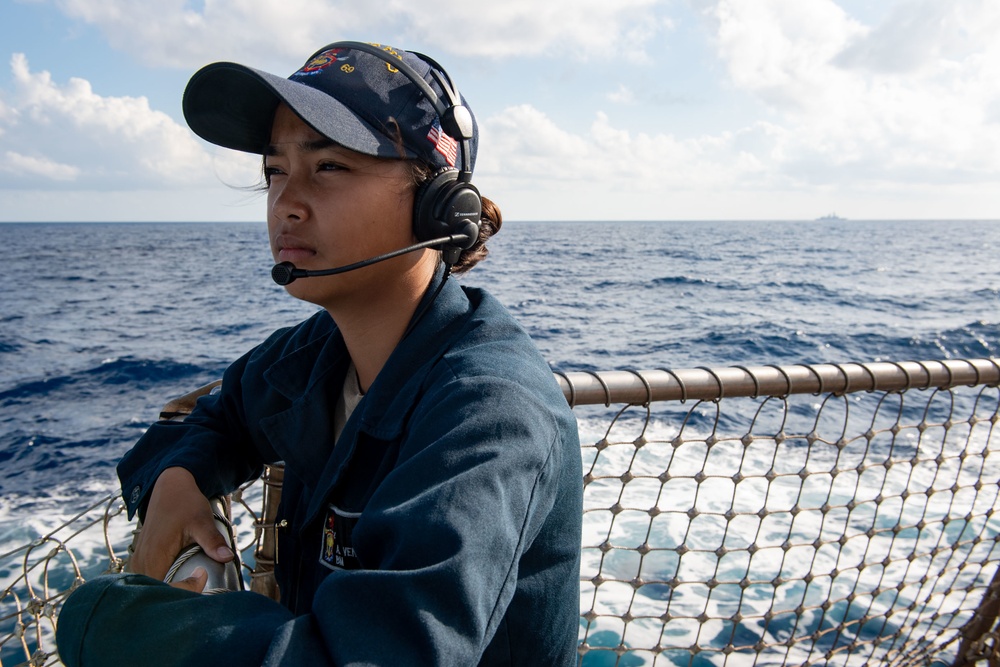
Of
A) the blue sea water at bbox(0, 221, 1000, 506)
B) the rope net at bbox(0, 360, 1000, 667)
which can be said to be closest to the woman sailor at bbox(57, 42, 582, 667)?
the rope net at bbox(0, 360, 1000, 667)

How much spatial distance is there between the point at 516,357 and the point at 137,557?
2.68ft

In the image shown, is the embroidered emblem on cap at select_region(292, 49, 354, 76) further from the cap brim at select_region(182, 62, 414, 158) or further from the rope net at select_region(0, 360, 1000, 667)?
the rope net at select_region(0, 360, 1000, 667)

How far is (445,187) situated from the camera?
1.32 meters

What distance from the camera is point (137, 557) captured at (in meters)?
1.35

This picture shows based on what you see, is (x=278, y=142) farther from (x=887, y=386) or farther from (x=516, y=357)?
(x=887, y=386)

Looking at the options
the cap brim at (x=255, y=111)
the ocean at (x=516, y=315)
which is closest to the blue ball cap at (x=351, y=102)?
the cap brim at (x=255, y=111)

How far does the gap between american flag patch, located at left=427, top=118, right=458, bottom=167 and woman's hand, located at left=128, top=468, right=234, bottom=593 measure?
796mm

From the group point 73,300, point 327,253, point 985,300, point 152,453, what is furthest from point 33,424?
point 985,300

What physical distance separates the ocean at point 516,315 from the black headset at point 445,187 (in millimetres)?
3805

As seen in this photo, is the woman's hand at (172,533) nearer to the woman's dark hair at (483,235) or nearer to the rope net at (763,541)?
the rope net at (763,541)

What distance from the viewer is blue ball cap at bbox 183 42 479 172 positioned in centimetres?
118

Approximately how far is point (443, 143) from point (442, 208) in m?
0.13

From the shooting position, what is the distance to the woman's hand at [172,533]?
1308mm

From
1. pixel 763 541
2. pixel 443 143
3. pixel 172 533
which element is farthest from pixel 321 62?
pixel 763 541
